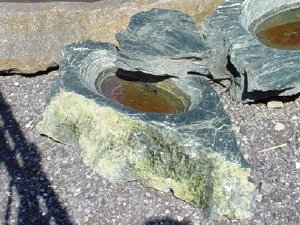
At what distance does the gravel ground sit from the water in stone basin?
544mm

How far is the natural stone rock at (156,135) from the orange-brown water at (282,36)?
0.86m

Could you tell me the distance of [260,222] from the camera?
14.4ft

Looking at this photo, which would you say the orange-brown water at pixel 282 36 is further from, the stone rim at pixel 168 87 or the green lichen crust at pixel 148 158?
the green lichen crust at pixel 148 158

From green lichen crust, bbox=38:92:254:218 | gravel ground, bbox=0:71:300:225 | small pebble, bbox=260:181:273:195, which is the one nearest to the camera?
green lichen crust, bbox=38:92:254:218

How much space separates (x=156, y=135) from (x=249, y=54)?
898 mm

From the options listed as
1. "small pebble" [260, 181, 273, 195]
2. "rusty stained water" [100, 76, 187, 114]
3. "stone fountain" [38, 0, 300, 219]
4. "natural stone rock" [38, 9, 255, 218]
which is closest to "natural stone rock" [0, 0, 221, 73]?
"stone fountain" [38, 0, 300, 219]

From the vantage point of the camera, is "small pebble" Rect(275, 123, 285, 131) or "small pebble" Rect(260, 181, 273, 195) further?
"small pebble" Rect(275, 123, 285, 131)

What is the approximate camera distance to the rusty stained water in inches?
195

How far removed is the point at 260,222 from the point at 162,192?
62 cm

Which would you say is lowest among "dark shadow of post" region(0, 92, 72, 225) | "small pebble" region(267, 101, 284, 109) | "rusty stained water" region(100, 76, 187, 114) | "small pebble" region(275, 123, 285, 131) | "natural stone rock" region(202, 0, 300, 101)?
"dark shadow of post" region(0, 92, 72, 225)

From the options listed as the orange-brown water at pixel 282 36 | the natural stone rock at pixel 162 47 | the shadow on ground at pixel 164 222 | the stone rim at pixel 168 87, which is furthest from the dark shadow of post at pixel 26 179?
the orange-brown water at pixel 282 36

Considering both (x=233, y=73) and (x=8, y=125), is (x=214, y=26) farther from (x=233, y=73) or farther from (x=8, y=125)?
(x=8, y=125)

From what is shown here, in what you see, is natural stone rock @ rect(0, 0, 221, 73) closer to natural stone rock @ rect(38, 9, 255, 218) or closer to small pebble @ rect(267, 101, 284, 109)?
natural stone rock @ rect(38, 9, 255, 218)

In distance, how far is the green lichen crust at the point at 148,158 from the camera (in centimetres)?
430
